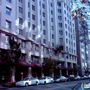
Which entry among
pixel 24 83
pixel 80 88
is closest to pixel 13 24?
pixel 24 83

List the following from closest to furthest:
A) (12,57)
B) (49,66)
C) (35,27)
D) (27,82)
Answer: (27,82), (12,57), (49,66), (35,27)

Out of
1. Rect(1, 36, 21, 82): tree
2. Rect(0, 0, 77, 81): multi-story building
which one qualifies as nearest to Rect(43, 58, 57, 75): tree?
Rect(0, 0, 77, 81): multi-story building

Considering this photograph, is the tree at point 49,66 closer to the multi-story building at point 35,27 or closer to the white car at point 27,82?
the multi-story building at point 35,27

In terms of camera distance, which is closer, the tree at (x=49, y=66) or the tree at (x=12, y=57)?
the tree at (x=12, y=57)

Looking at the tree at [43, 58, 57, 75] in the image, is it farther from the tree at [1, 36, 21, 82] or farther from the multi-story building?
the tree at [1, 36, 21, 82]

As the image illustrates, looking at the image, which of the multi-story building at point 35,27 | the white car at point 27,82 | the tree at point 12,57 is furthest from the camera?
the multi-story building at point 35,27

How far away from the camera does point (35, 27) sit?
182 feet

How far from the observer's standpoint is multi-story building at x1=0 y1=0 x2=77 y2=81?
4328 cm

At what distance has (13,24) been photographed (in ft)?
146

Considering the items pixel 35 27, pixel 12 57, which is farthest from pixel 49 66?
pixel 12 57

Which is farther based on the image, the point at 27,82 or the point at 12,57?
the point at 12,57

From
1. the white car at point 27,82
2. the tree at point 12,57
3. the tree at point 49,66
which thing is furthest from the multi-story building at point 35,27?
the white car at point 27,82

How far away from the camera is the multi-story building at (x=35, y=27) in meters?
43.3

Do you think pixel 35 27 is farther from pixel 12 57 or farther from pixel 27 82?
pixel 27 82
